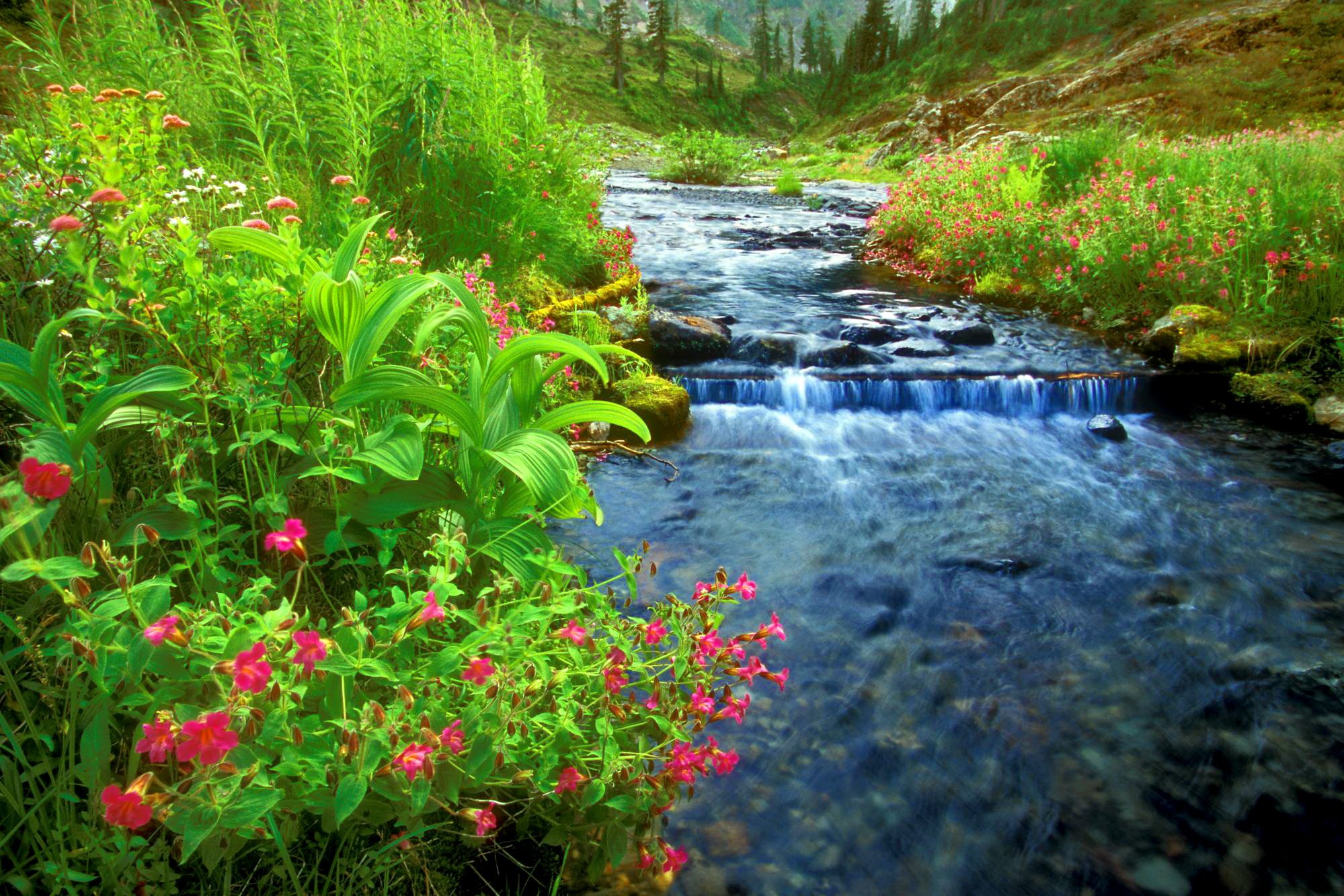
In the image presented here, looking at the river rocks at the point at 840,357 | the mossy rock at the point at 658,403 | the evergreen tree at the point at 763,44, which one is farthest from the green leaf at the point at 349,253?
the evergreen tree at the point at 763,44

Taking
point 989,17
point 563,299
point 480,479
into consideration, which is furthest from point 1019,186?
point 989,17

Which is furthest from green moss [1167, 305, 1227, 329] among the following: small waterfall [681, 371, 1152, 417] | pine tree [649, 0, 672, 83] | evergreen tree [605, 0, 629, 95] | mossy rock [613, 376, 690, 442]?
pine tree [649, 0, 672, 83]

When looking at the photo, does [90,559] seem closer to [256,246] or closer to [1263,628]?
[256,246]

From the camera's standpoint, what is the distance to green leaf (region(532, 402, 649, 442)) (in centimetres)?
221

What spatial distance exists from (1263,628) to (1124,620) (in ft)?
2.13

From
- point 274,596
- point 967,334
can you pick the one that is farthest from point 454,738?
point 967,334

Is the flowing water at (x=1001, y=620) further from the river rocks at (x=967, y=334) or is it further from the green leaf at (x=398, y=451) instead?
the green leaf at (x=398, y=451)

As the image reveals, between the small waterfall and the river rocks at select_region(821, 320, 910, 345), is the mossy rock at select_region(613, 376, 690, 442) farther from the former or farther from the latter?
the river rocks at select_region(821, 320, 910, 345)

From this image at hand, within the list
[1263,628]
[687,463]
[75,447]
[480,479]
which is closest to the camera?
[75,447]

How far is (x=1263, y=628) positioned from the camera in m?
3.58

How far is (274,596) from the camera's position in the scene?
2.07 m

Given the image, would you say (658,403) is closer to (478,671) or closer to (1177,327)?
(478,671)

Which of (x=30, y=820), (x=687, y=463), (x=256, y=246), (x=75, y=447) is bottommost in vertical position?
(x=687, y=463)

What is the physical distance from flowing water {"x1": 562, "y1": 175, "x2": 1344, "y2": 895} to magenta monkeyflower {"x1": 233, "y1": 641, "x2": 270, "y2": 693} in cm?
154
